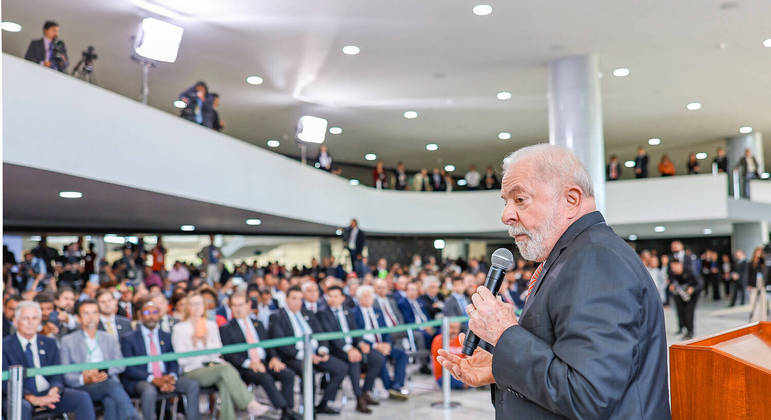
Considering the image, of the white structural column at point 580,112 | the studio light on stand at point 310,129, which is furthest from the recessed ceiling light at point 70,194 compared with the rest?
the white structural column at point 580,112

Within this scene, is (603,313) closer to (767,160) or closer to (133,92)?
(133,92)

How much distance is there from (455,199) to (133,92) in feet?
33.8

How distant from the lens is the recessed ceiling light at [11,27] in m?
10.9

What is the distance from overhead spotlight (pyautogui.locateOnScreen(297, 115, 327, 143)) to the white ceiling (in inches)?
25.2

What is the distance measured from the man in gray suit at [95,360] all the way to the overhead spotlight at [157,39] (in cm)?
510

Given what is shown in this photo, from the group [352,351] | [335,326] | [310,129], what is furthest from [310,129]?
[352,351]

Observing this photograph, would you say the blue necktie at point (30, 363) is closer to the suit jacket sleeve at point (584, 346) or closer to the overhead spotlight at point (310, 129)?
the suit jacket sleeve at point (584, 346)

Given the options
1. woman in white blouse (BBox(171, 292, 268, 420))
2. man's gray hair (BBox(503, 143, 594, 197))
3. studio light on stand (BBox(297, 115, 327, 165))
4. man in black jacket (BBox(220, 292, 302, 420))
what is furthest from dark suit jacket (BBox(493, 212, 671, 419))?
studio light on stand (BBox(297, 115, 327, 165))

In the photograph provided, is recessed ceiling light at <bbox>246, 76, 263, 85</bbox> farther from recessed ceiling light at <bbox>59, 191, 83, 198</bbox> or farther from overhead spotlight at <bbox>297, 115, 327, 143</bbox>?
recessed ceiling light at <bbox>59, 191, 83, 198</bbox>

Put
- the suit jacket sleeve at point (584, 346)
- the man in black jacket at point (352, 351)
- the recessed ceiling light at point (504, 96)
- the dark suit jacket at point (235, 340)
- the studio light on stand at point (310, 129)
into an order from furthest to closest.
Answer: the recessed ceiling light at point (504, 96)
the studio light on stand at point (310, 129)
the man in black jacket at point (352, 351)
the dark suit jacket at point (235, 340)
the suit jacket sleeve at point (584, 346)

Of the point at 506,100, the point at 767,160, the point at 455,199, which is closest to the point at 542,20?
the point at 506,100

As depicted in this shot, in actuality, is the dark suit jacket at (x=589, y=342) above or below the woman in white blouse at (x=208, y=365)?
above

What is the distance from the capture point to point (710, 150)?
22.1m

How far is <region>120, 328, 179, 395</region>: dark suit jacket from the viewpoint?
583 centimetres
